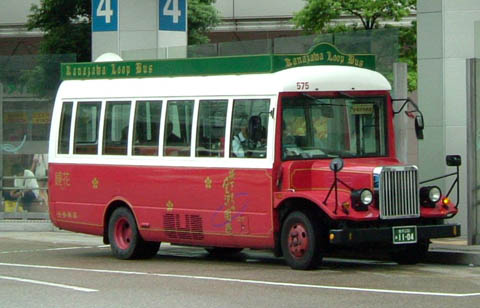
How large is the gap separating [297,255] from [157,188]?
10.1 ft

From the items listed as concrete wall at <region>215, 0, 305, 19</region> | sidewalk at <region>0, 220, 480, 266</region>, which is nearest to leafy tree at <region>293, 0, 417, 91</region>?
concrete wall at <region>215, 0, 305, 19</region>

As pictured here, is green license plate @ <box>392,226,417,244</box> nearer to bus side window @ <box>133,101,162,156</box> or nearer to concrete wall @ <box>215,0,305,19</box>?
bus side window @ <box>133,101,162,156</box>

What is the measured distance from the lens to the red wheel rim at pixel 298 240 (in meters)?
15.0

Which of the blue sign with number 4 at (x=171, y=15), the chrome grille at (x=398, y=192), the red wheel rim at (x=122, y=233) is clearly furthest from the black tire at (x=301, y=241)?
the blue sign with number 4 at (x=171, y=15)

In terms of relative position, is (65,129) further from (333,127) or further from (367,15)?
(367,15)

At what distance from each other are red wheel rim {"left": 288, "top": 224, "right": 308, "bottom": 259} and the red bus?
0.01m

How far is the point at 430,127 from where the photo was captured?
19062 mm

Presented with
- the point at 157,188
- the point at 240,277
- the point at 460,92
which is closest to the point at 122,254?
the point at 157,188

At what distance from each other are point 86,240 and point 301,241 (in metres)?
9.00

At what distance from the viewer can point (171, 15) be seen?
26.0 m

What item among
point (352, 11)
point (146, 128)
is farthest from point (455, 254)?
point (352, 11)

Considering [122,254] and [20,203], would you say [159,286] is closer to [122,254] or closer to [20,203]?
[122,254]

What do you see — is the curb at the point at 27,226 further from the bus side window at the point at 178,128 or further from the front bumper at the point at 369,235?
the front bumper at the point at 369,235

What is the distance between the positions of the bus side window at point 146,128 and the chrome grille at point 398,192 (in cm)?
402
